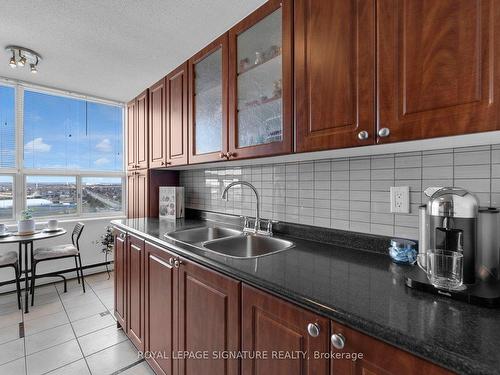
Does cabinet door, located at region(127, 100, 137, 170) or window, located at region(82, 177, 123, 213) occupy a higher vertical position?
cabinet door, located at region(127, 100, 137, 170)

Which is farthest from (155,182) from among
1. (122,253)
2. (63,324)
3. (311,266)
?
(311,266)

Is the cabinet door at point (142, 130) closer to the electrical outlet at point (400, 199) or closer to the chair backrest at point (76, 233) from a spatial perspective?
the chair backrest at point (76, 233)

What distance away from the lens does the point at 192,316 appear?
1.20 metres

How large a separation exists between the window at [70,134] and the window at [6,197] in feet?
0.78

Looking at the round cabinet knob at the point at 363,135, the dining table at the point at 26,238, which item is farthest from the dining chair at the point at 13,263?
the round cabinet knob at the point at 363,135

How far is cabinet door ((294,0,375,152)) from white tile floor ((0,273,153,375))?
1865mm

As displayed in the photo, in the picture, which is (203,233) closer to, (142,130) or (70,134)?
(142,130)

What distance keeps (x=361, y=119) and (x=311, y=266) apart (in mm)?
604

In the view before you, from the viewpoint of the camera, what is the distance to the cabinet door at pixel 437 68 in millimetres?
672

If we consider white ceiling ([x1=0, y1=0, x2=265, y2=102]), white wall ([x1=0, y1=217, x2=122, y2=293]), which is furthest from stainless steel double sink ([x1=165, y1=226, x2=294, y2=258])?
white wall ([x1=0, y1=217, x2=122, y2=293])

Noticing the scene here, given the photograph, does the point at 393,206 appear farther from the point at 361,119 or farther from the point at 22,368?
the point at 22,368

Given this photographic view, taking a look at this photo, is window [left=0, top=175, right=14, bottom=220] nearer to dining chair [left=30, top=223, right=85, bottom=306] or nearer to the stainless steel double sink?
dining chair [left=30, top=223, right=85, bottom=306]

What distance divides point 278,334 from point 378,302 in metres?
0.33

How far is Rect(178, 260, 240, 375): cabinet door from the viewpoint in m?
0.98
